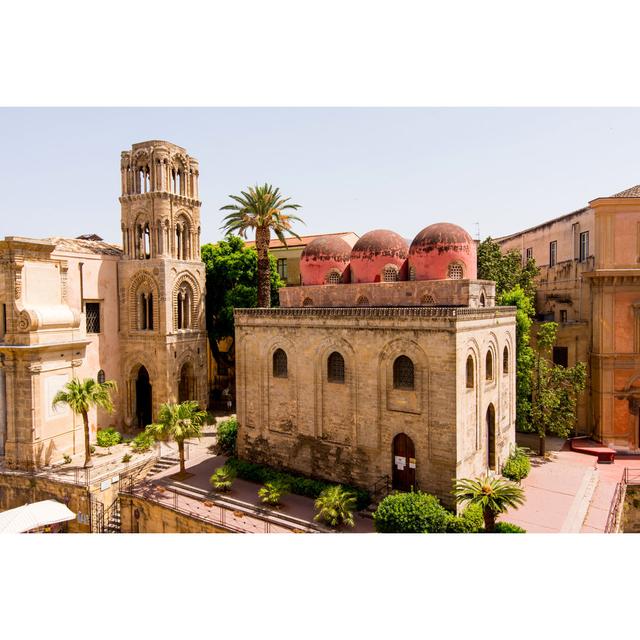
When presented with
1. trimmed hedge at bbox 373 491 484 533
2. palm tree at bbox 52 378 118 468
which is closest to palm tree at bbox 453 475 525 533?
trimmed hedge at bbox 373 491 484 533

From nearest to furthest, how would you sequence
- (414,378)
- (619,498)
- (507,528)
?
(507,528) < (414,378) < (619,498)

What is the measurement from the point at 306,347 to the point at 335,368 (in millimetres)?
1544

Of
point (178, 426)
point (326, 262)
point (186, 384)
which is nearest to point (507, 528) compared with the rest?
point (178, 426)

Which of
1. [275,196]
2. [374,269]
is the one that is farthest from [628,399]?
[275,196]

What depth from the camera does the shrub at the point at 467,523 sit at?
15594 millimetres

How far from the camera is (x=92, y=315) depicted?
26.6m

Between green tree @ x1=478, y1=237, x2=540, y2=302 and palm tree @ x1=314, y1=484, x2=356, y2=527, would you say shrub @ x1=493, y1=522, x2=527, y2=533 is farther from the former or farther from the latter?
green tree @ x1=478, y1=237, x2=540, y2=302

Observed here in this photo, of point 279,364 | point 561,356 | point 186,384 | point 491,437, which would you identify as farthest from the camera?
point 186,384

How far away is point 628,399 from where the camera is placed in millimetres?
25062

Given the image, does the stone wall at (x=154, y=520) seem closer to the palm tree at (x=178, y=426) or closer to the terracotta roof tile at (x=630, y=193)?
the palm tree at (x=178, y=426)

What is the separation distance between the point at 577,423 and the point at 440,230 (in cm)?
1433

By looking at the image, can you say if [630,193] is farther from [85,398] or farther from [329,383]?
[85,398]

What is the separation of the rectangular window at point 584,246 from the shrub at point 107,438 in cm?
2705

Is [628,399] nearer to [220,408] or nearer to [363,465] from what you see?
[363,465]
